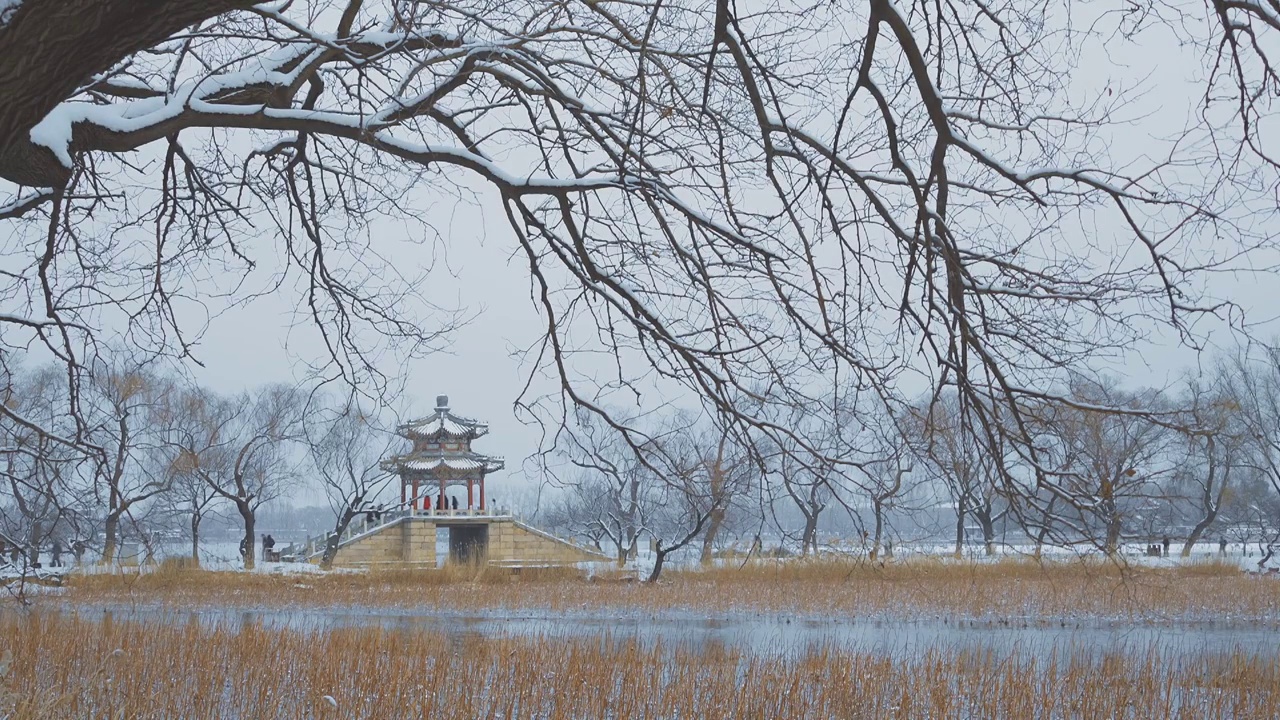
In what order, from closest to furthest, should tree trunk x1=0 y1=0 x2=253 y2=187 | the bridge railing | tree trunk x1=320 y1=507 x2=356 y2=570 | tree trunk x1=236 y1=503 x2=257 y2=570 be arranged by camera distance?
1. tree trunk x1=0 y1=0 x2=253 y2=187
2. tree trunk x1=236 y1=503 x2=257 y2=570
3. tree trunk x1=320 y1=507 x2=356 y2=570
4. the bridge railing

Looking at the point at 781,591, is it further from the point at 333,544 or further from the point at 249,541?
the point at 249,541

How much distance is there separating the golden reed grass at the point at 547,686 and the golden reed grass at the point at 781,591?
17.6 feet

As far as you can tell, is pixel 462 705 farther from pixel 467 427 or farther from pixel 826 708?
pixel 467 427

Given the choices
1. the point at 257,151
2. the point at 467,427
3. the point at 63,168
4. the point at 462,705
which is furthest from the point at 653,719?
the point at 467,427

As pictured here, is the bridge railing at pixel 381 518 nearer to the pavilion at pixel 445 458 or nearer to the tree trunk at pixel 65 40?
the pavilion at pixel 445 458

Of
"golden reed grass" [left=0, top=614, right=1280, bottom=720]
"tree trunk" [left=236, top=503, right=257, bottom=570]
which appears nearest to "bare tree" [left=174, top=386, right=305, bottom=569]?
"tree trunk" [left=236, top=503, right=257, bottom=570]

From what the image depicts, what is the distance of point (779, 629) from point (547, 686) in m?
6.61

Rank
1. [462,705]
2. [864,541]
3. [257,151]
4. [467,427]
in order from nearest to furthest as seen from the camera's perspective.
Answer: [864,541], [257,151], [462,705], [467,427]

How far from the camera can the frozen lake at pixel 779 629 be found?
436 inches

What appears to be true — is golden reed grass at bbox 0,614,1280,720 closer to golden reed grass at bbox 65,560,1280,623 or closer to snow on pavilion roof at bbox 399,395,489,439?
golden reed grass at bbox 65,560,1280,623

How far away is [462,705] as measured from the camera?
6.09m

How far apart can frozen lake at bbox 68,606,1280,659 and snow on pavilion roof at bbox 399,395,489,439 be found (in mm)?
17399

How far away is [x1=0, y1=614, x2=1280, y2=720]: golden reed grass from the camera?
242 inches

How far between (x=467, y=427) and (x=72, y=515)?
26.3m
